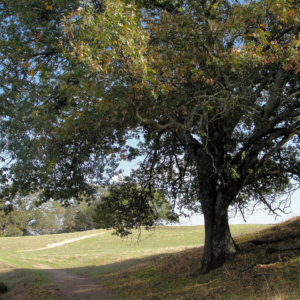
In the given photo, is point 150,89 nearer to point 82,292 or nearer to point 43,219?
point 82,292

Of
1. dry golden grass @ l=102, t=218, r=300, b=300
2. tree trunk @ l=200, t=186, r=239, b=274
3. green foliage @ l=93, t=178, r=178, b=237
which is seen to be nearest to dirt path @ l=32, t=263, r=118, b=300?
dry golden grass @ l=102, t=218, r=300, b=300

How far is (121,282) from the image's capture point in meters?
13.5

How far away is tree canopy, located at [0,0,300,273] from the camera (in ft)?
24.9

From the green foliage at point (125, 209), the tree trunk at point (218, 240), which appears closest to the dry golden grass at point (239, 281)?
the tree trunk at point (218, 240)

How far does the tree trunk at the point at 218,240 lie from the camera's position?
34.3ft

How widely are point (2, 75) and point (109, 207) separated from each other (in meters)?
6.88

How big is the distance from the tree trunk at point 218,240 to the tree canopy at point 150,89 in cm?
4

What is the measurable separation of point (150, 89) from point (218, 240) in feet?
20.8

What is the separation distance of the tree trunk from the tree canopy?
0.04 meters

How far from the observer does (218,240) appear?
10.5 metres

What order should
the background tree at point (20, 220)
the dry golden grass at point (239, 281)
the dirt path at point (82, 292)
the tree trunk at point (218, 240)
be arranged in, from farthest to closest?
the background tree at point (20, 220)
the dirt path at point (82, 292)
the tree trunk at point (218, 240)
the dry golden grass at point (239, 281)

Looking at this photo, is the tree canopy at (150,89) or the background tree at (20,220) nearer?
the tree canopy at (150,89)

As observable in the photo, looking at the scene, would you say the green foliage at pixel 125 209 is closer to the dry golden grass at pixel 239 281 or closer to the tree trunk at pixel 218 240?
the dry golden grass at pixel 239 281

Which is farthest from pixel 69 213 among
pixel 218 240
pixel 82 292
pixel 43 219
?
pixel 218 240
